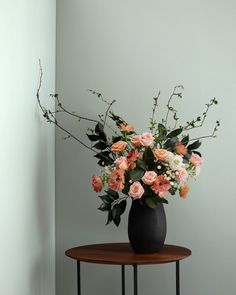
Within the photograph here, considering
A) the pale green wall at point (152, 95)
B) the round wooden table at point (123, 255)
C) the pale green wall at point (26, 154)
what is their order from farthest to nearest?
the pale green wall at point (152, 95) → the round wooden table at point (123, 255) → the pale green wall at point (26, 154)

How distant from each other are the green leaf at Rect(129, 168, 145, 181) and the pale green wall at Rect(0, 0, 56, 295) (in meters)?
0.46

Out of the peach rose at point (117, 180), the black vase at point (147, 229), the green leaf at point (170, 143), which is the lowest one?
the black vase at point (147, 229)

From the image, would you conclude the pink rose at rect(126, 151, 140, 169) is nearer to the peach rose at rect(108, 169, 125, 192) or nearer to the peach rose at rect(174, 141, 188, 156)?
the peach rose at rect(108, 169, 125, 192)

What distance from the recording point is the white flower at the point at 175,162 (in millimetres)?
2133

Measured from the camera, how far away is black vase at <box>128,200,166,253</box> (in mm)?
2229

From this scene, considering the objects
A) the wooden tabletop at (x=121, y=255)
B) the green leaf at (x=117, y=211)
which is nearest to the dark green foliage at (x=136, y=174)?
the green leaf at (x=117, y=211)

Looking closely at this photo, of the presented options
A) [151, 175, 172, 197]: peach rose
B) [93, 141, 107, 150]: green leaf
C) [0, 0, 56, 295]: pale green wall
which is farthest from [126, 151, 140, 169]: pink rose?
[0, 0, 56, 295]: pale green wall

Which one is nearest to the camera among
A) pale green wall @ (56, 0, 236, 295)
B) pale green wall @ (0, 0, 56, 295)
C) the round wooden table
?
pale green wall @ (0, 0, 56, 295)

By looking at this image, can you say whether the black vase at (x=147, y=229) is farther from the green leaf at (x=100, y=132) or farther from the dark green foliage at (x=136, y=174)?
the green leaf at (x=100, y=132)

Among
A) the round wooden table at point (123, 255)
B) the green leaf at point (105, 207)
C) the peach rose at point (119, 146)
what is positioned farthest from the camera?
the green leaf at point (105, 207)

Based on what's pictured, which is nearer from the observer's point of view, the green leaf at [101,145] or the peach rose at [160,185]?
the peach rose at [160,185]

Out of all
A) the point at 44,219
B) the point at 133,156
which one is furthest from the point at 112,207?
the point at 44,219

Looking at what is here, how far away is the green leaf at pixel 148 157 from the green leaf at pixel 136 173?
55mm

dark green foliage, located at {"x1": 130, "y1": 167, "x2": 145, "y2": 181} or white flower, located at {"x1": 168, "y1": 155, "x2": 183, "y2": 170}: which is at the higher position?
white flower, located at {"x1": 168, "y1": 155, "x2": 183, "y2": 170}
